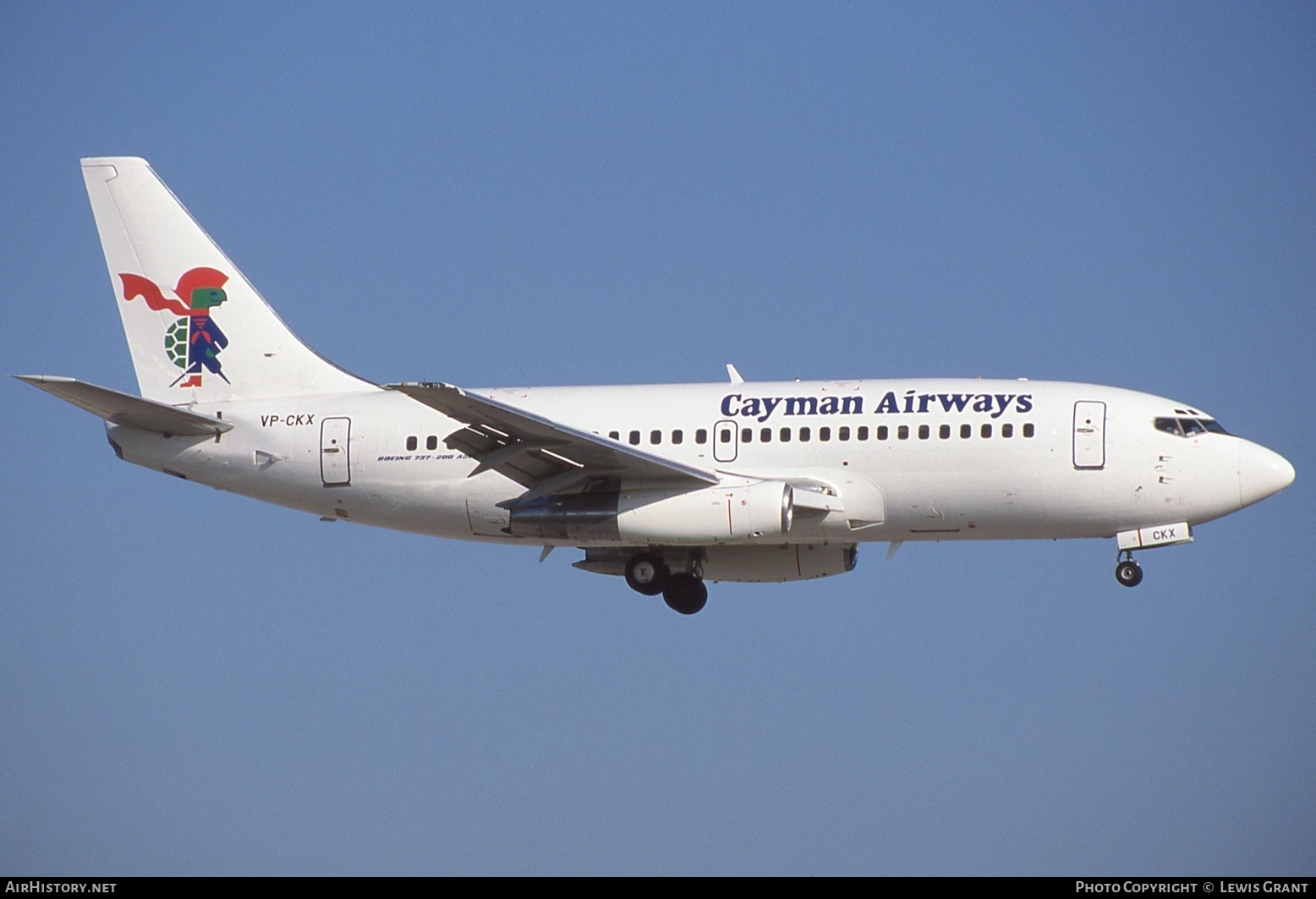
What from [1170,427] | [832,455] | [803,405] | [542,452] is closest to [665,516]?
[542,452]

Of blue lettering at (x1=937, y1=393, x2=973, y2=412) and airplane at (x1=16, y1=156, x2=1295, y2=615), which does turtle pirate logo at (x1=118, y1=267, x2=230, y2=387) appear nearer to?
airplane at (x1=16, y1=156, x2=1295, y2=615)

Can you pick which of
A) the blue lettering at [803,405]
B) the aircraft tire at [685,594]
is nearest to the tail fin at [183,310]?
the aircraft tire at [685,594]

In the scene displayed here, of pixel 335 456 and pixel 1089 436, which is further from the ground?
pixel 335 456

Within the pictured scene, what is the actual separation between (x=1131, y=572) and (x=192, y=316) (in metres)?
25.1

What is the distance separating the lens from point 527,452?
41.3 m

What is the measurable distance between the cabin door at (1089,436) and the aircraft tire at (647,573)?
11.1 m

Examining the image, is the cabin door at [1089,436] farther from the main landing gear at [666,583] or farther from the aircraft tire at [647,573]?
the aircraft tire at [647,573]

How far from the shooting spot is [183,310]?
155 ft

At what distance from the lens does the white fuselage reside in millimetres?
40000

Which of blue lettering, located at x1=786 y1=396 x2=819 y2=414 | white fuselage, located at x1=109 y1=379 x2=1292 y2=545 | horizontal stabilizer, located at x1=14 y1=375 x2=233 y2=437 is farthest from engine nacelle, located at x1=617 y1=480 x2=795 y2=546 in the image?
horizontal stabilizer, located at x1=14 y1=375 x2=233 y2=437

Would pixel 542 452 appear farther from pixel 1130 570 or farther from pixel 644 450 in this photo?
pixel 1130 570

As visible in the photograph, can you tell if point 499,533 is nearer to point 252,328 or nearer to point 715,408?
point 715,408

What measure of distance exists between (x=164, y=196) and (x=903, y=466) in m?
21.7
